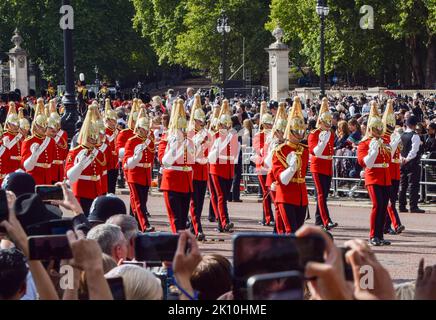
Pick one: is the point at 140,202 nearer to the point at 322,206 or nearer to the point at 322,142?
the point at 322,206

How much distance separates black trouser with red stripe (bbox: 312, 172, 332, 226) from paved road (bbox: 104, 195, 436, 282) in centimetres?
25

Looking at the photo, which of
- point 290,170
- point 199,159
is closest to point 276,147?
point 290,170

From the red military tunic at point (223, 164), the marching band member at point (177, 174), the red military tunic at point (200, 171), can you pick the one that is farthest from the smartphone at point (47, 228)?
the red military tunic at point (223, 164)

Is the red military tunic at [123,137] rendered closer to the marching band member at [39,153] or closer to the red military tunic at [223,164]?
the marching band member at [39,153]

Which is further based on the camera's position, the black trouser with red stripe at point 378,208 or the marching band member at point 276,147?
the black trouser with red stripe at point 378,208

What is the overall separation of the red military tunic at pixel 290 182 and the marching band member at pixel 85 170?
236 cm

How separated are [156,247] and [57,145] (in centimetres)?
1153

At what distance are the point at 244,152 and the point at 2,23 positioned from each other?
43316mm

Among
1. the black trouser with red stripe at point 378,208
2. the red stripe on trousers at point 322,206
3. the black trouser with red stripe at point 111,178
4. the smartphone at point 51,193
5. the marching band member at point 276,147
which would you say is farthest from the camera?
the black trouser with red stripe at point 111,178

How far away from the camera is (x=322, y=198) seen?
16.4m

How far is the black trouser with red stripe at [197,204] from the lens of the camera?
15.4 m

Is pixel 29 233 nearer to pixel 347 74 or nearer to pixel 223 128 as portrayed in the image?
pixel 223 128

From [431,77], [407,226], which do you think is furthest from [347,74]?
[407,226]

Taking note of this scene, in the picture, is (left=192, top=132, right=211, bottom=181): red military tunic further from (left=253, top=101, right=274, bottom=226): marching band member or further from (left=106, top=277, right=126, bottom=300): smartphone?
(left=106, top=277, right=126, bottom=300): smartphone
